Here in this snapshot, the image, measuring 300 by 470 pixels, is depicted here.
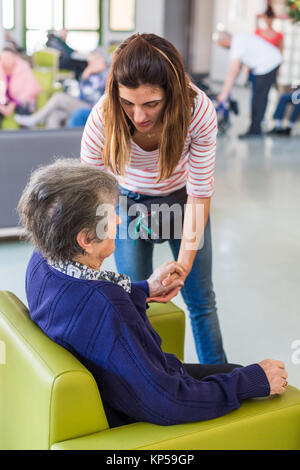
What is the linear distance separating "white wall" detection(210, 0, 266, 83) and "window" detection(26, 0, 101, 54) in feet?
8.52

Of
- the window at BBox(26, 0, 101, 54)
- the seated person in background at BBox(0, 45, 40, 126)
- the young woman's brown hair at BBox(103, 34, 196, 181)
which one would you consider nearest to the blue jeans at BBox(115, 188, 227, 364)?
the young woman's brown hair at BBox(103, 34, 196, 181)

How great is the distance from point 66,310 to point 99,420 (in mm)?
251

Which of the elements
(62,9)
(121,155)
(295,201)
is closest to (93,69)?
(295,201)

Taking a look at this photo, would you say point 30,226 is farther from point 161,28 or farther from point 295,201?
point 161,28

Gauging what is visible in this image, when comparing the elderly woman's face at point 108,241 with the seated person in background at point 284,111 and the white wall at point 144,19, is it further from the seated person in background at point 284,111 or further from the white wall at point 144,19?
the white wall at point 144,19

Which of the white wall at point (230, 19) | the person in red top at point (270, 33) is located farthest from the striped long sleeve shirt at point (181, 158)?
the white wall at point (230, 19)

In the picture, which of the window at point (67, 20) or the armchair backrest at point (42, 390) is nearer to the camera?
the armchair backrest at point (42, 390)

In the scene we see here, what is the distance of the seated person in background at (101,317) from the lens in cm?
141

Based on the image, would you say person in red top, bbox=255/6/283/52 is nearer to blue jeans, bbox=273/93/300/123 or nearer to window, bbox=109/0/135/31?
blue jeans, bbox=273/93/300/123

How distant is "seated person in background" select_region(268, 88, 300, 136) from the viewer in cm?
841

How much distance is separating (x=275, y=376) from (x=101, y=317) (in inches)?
18.5

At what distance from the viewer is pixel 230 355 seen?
293 centimetres

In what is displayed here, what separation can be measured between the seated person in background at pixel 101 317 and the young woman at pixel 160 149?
0.38m

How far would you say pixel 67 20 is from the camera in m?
13.5
